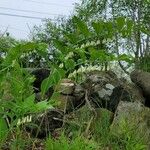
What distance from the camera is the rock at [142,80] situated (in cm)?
869

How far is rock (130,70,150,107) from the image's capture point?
8.69 metres

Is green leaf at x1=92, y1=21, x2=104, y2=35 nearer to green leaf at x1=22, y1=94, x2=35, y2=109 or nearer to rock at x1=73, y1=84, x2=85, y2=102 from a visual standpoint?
green leaf at x1=22, y1=94, x2=35, y2=109

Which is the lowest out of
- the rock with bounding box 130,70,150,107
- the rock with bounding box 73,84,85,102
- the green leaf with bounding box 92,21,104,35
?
the rock with bounding box 130,70,150,107

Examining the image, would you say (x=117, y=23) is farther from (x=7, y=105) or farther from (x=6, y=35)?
(x=6, y=35)

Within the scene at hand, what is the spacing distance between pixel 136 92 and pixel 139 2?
57.2 ft

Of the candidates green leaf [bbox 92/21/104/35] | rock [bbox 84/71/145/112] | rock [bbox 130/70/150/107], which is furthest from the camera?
rock [bbox 130/70/150/107]

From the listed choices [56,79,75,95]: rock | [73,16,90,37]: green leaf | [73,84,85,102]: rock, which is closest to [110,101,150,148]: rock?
[56,79,75,95]: rock

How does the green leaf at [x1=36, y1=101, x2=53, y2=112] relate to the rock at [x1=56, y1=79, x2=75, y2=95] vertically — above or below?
above

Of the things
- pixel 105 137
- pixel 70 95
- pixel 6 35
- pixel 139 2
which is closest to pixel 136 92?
pixel 70 95

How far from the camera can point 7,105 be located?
1.72 metres

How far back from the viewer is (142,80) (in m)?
9.00

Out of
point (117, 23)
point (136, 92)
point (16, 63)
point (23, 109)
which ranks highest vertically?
point (117, 23)

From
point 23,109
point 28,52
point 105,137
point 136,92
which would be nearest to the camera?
point 23,109

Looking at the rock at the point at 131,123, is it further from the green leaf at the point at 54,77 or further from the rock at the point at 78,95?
the green leaf at the point at 54,77
